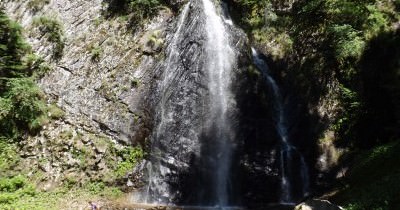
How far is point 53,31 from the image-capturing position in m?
18.0

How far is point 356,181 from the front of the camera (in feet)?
37.9

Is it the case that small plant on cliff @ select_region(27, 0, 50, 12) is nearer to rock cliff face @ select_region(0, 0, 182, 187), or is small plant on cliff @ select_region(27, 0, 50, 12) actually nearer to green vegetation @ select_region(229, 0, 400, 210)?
rock cliff face @ select_region(0, 0, 182, 187)

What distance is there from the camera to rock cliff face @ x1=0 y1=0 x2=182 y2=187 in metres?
15.1

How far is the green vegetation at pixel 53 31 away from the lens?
17.6 m

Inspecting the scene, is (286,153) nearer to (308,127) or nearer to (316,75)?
(308,127)

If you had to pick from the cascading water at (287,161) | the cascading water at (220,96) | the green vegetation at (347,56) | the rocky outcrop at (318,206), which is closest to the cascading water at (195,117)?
the cascading water at (220,96)

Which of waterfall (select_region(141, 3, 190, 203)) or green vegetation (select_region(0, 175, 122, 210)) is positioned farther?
waterfall (select_region(141, 3, 190, 203))

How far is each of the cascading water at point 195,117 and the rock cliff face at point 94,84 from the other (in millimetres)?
716

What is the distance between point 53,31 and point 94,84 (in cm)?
384

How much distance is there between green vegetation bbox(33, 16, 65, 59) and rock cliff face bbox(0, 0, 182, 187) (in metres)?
0.07

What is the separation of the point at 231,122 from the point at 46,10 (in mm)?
11012

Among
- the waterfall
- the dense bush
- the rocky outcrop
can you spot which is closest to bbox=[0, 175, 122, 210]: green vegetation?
the waterfall

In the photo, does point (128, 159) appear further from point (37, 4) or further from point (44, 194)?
point (37, 4)

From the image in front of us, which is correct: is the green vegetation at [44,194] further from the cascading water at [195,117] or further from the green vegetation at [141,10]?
the green vegetation at [141,10]
